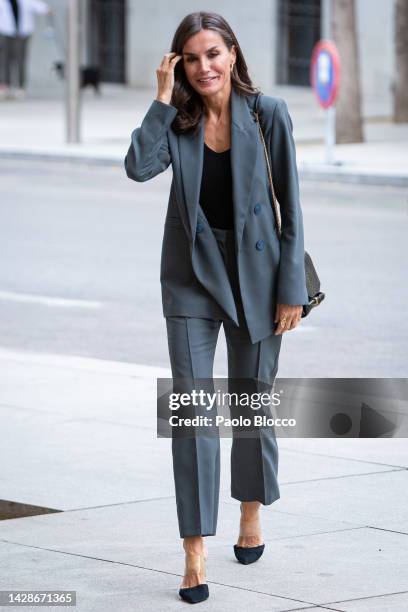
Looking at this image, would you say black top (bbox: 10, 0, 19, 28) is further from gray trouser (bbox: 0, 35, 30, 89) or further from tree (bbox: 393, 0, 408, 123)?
tree (bbox: 393, 0, 408, 123)

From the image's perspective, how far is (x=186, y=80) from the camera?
17.3 feet

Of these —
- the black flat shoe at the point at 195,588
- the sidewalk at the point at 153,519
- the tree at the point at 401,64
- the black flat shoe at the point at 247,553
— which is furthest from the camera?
the tree at the point at 401,64

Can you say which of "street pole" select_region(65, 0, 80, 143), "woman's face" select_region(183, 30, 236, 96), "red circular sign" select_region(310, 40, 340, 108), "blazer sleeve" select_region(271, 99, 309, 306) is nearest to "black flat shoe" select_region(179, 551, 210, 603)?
"blazer sleeve" select_region(271, 99, 309, 306)

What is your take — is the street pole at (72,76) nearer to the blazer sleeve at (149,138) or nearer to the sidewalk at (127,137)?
the sidewalk at (127,137)

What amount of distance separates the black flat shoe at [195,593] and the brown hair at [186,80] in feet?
4.68

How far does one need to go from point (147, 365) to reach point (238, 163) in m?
4.26

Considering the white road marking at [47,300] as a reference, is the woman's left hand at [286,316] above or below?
above

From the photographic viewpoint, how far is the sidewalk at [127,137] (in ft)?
67.1

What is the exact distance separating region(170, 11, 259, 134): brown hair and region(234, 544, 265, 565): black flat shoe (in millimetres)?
1381

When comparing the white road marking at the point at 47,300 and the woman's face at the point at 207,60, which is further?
the white road marking at the point at 47,300

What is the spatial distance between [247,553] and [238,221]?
1.10 m

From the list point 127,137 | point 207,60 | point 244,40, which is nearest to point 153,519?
point 207,60

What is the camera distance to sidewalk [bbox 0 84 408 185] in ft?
67.1

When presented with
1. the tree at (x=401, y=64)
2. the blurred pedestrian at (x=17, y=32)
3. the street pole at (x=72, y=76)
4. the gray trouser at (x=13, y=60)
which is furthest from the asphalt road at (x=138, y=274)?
the gray trouser at (x=13, y=60)
